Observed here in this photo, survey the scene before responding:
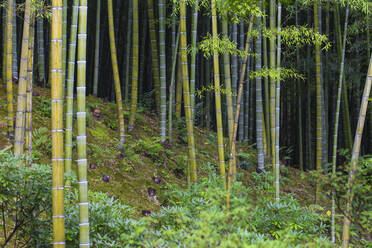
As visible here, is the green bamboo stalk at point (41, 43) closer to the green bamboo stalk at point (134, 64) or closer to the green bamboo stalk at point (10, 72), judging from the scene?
the green bamboo stalk at point (134, 64)

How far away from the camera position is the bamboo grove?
2.99 metres

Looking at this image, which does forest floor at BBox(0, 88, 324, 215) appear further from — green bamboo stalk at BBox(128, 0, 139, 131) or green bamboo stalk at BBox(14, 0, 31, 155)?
green bamboo stalk at BBox(14, 0, 31, 155)

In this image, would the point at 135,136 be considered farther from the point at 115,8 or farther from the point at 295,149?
the point at 295,149

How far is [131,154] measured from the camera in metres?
6.30

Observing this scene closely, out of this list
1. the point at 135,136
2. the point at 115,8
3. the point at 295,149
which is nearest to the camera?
the point at 135,136

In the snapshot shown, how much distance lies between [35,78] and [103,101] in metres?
1.36

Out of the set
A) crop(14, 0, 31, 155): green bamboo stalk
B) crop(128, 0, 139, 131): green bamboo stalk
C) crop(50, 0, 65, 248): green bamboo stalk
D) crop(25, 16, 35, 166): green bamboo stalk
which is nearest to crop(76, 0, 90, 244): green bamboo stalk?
crop(50, 0, 65, 248): green bamboo stalk

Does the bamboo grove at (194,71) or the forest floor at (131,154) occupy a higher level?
the bamboo grove at (194,71)

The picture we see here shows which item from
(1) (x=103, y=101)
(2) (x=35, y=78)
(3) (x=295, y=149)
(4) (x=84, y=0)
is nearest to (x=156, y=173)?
(1) (x=103, y=101)

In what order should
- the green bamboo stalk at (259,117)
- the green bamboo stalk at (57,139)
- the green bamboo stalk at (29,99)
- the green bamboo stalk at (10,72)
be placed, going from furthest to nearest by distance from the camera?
the green bamboo stalk at (259,117), the green bamboo stalk at (10,72), the green bamboo stalk at (29,99), the green bamboo stalk at (57,139)

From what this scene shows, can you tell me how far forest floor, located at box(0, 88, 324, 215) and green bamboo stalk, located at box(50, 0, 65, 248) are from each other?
240 cm

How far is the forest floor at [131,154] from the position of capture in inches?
215

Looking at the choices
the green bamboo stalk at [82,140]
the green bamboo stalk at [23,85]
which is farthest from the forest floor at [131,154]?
the green bamboo stalk at [82,140]

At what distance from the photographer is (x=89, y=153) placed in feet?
19.4
